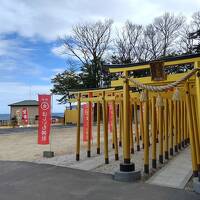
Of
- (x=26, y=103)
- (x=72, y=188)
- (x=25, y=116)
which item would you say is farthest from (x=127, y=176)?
(x=26, y=103)

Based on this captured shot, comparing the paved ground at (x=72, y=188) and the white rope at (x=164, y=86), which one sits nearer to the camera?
the paved ground at (x=72, y=188)

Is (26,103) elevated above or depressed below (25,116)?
above

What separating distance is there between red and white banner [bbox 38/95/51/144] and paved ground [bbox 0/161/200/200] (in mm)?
3722

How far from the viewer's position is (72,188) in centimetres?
652

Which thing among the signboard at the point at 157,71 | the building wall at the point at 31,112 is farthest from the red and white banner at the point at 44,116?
the building wall at the point at 31,112

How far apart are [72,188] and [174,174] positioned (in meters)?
2.78

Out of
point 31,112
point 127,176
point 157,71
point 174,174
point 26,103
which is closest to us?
point 127,176

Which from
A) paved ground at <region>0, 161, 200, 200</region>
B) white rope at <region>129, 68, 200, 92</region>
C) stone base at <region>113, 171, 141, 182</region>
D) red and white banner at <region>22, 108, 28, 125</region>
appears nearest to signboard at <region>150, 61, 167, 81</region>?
white rope at <region>129, 68, 200, 92</region>

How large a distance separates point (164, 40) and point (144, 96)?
2930 centimetres

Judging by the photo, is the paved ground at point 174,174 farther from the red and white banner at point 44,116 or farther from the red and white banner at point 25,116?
the red and white banner at point 25,116

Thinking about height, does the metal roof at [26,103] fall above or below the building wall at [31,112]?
above

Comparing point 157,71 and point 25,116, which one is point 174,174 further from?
point 25,116

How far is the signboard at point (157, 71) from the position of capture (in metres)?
7.19

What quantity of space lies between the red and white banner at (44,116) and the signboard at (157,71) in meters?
5.32
